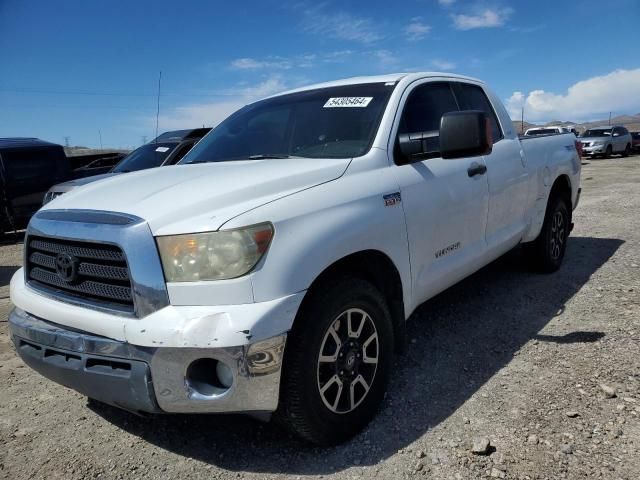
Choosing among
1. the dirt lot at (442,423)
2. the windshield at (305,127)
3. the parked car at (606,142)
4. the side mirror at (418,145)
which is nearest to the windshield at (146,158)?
the dirt lot at (442,423)

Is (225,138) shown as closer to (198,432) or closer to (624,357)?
(198,432)

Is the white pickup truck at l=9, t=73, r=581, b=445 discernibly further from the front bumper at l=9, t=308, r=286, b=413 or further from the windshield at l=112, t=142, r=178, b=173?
the windshield at l=112, t=142, r=178, b=173

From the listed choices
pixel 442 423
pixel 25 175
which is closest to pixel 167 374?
pixel 442 423

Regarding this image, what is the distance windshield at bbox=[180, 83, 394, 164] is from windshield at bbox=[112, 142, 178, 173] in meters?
4.94

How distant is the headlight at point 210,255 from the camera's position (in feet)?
7.04

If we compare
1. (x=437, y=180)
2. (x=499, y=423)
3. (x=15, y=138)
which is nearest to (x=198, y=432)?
(x=499, y=423)

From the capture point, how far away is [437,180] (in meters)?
3.21

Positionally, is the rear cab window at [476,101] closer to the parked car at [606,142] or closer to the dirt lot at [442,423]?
the dirt lot at [442,423]

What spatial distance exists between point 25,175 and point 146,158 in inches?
126

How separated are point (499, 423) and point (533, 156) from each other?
2.74 meters

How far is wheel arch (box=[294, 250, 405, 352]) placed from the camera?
245cm

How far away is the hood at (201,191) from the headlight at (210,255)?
1.8 inches

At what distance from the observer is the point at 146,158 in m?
8.65

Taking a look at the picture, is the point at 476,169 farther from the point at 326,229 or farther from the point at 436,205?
the point at 326,229
